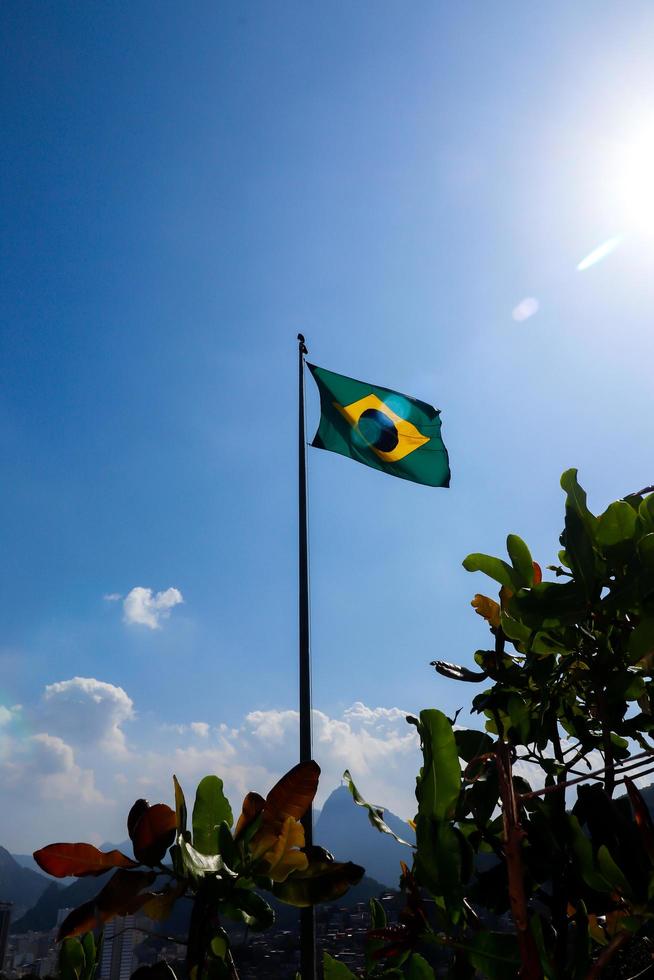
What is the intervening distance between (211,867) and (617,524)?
1.18m

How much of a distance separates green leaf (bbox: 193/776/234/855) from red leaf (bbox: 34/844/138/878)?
5.4 inches

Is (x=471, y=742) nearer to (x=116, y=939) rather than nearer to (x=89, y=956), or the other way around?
(x=116, y=939)

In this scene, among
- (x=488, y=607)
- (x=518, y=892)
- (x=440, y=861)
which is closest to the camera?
(x=518, y=892)

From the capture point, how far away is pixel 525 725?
1572 mm

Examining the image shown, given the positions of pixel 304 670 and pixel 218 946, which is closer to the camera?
pixel 218 946

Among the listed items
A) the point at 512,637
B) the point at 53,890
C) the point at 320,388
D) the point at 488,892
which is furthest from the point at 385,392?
the point at 53,890

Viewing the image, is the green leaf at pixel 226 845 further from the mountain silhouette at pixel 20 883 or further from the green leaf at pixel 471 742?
the mountain silhouette at pixel 20 883

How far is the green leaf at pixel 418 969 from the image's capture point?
1124mm

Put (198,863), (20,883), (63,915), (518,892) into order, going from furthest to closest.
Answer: (20,883), (63,915), (198,863), (518,892)

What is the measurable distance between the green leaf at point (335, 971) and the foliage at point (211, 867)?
262mm

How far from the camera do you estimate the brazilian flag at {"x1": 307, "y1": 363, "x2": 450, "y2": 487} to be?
726 centimetres

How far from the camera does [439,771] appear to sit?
0.95 m

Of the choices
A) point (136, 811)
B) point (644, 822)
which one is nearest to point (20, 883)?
point (136, 811)

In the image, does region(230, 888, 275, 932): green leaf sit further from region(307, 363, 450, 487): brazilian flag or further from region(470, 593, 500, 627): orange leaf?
region(307, 363, 450, 487): brazilian flag
